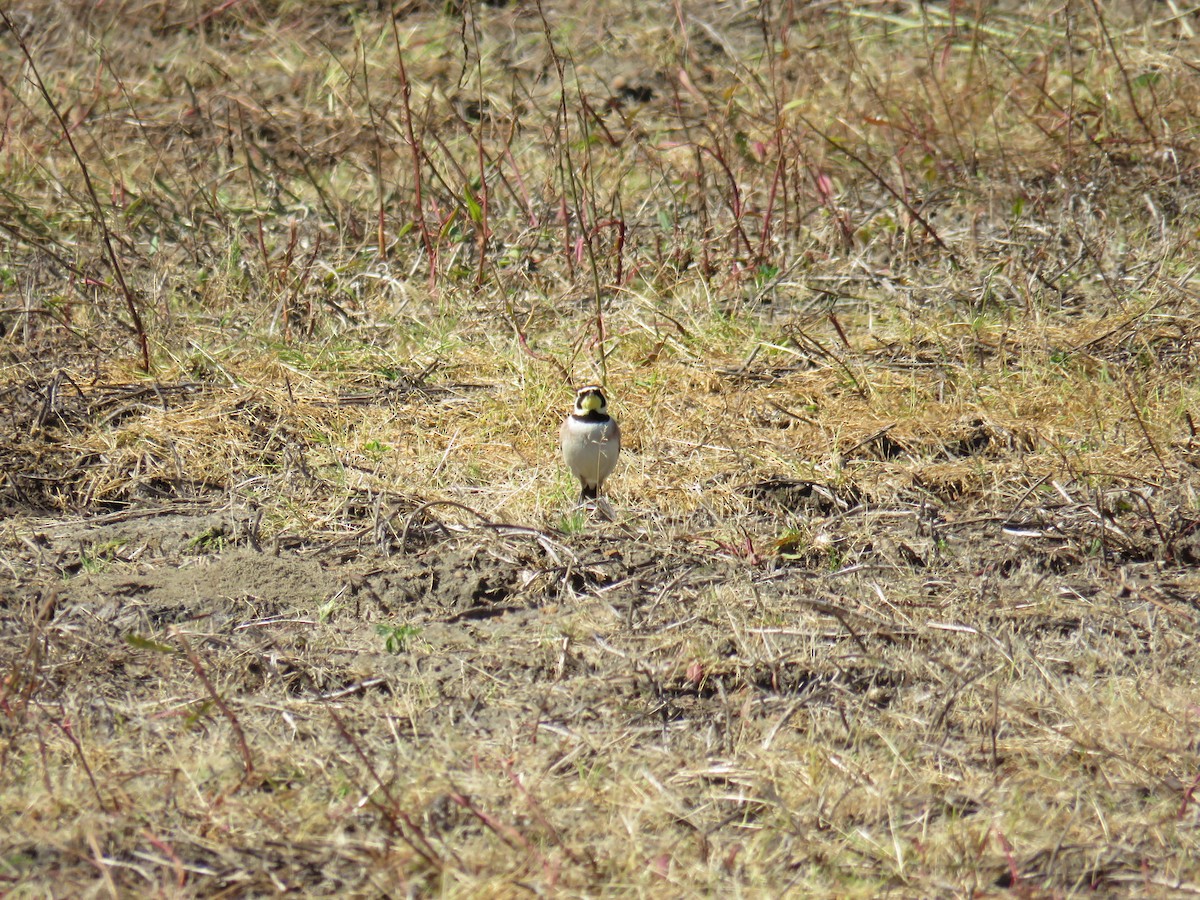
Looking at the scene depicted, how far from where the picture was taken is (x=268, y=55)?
756cm

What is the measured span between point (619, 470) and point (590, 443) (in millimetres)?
292

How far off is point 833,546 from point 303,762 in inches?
63.8

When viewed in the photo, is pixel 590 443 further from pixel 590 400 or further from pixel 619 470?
pixel 619 470

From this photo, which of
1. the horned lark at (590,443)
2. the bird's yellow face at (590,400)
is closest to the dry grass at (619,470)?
the horned lark at (590,443)

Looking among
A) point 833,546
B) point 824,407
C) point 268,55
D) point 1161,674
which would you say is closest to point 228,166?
point 268,55

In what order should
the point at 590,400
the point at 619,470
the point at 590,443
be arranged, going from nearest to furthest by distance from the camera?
the point at 590,443
the point at 590,400
the point at 619,470

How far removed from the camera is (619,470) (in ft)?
14.3

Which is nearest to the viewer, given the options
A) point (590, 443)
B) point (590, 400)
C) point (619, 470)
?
point (590, 443)

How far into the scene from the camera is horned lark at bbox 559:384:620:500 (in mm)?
4102

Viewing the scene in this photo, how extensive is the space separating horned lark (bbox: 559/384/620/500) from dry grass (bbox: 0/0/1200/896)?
81mm

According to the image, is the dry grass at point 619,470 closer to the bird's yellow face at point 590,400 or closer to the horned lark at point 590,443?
the horned lark at point 590,443

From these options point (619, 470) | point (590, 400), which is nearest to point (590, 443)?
point (590, 400)

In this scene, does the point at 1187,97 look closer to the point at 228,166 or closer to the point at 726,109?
the point at 726,109

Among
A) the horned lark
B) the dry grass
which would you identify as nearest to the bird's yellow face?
the horned lark
